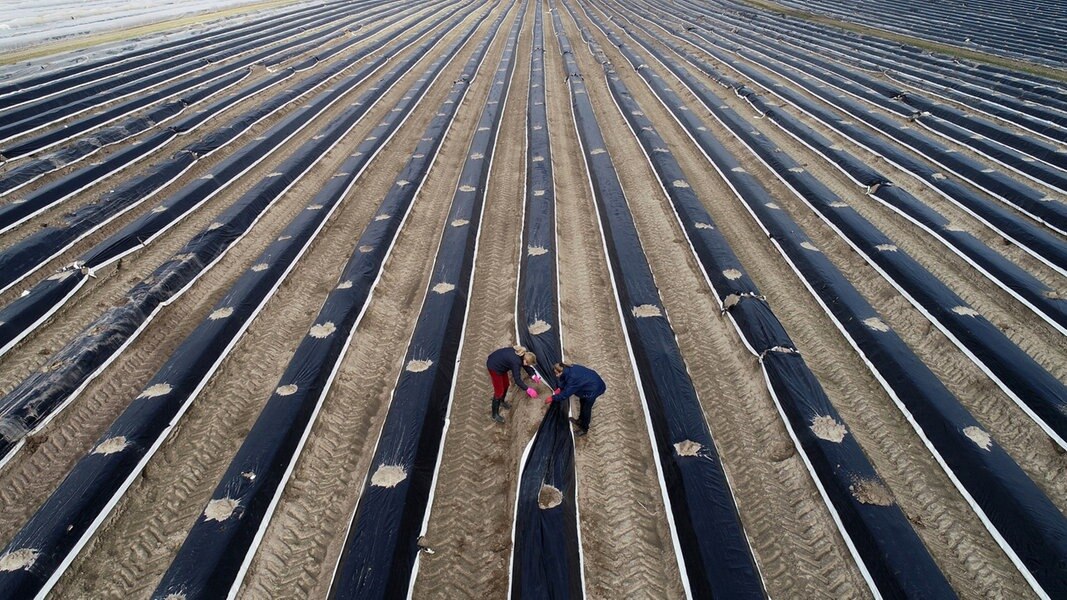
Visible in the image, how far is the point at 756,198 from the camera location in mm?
8797

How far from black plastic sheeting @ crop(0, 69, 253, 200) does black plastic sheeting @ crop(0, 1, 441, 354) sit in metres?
0.95

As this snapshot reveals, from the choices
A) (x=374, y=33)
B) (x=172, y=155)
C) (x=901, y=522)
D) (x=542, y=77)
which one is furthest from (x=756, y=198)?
(x=374, y=33)

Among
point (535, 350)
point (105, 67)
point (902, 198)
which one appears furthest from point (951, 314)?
point (105, 67)

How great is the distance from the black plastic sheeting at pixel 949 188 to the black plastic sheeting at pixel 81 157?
51.5 ft

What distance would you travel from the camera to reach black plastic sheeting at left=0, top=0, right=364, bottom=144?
11.8 metres

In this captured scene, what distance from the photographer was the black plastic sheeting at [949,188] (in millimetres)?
7121

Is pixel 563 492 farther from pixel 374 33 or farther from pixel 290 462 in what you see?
pixel 374 33

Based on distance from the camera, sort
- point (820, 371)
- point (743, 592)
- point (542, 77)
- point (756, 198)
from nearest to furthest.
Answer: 1. point (743, 592)
2. point (820, 371)
3. point (756, 198)
4. point (542, 77)

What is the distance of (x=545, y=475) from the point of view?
423cm

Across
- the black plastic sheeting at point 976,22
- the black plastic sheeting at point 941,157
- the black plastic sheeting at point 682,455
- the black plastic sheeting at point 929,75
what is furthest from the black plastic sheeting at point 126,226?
the black plastic sheeting at point 976,22

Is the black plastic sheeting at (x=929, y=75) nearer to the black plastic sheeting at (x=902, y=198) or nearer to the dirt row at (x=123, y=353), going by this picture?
the black plastic sheeting at (x=902, y=198)

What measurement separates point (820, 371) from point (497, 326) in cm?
385

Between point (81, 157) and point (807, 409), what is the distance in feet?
45.9

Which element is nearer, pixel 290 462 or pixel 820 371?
pixel 290 462
